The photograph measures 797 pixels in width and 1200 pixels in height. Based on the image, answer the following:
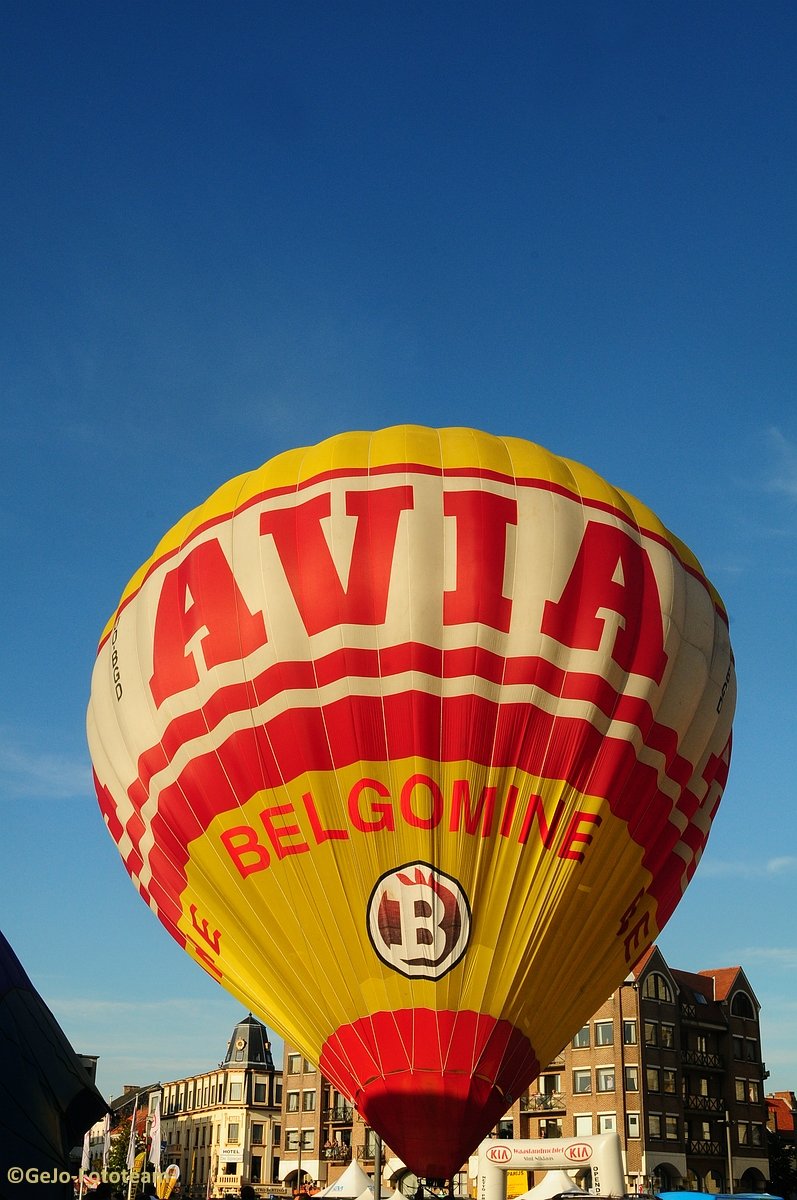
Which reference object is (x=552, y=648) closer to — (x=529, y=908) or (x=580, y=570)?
(x=580, y=570)

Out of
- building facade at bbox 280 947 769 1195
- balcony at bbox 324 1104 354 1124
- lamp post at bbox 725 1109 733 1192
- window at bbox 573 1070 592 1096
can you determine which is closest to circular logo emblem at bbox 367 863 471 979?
building facade at bbox 280 947 769 1195

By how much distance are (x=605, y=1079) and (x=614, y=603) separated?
45.1m

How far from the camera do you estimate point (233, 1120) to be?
262ft

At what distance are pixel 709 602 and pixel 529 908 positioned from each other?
6.33 m

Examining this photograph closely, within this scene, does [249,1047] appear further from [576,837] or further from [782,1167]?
[576,837]

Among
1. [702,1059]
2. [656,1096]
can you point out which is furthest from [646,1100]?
[702,1059]

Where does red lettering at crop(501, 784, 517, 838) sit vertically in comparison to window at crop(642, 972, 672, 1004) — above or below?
below

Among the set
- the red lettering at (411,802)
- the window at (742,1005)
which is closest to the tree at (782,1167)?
the window at (742,1005)

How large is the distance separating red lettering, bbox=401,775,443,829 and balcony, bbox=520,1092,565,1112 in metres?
47.0

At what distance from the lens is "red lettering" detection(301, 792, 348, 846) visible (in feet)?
55.5

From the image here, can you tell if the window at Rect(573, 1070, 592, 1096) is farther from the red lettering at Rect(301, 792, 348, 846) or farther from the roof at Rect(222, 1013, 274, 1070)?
the red lettering at Rect(301, 792, 348, 846)

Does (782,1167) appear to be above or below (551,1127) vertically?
below

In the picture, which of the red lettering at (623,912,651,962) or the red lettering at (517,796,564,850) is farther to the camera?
the red lettering at (623,912,651,962)

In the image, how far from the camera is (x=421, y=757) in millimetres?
16938
